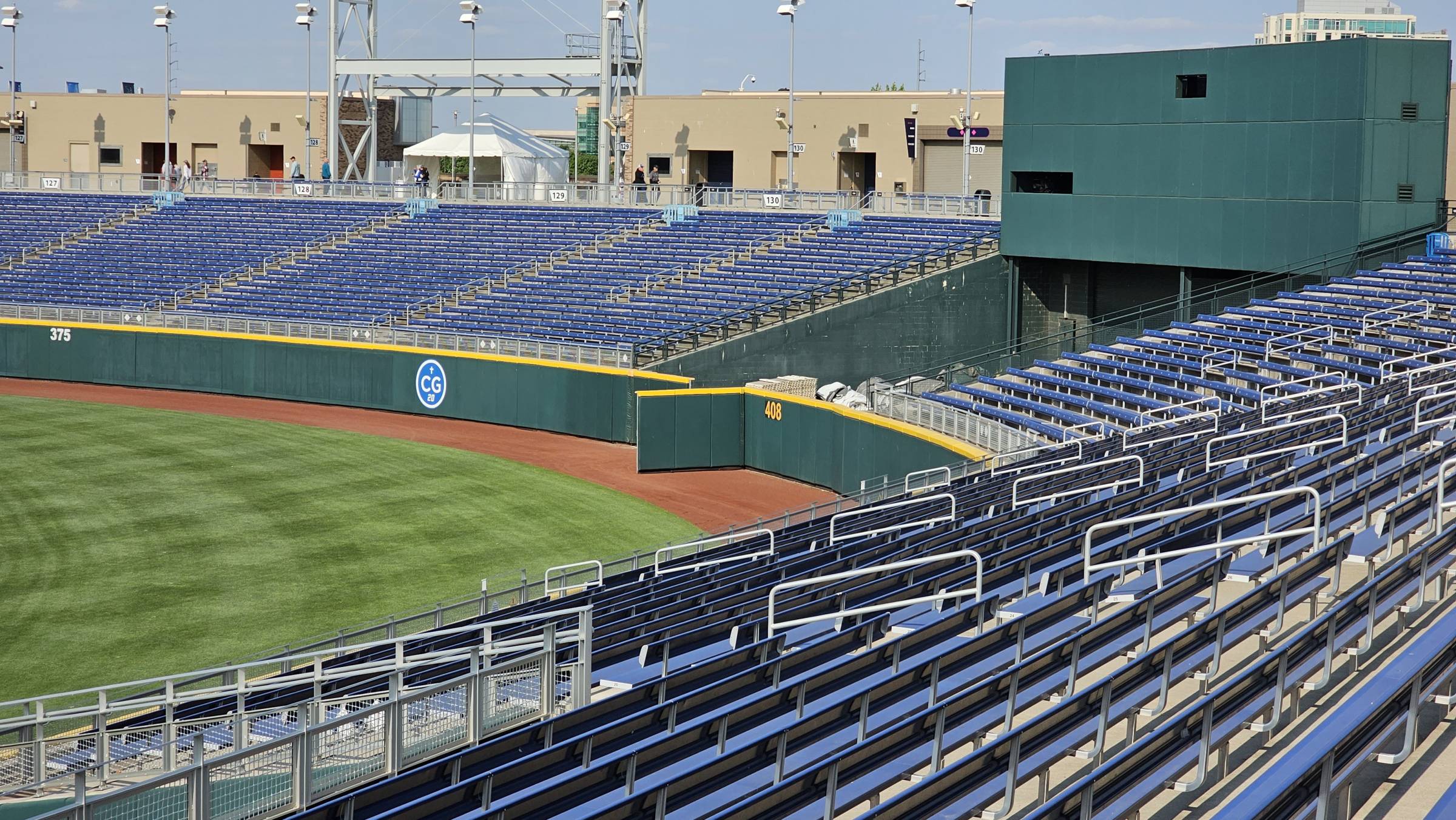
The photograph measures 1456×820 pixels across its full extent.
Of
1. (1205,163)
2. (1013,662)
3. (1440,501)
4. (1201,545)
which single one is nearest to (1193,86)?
(1205,163)

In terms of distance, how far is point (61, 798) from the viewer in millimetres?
8859

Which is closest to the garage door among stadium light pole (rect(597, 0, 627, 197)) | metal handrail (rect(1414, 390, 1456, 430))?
stadium light pole (rect(597, 0, 627, 197))

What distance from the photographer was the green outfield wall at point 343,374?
Result: 103ft

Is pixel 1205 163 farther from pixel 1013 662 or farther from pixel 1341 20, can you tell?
pixel 1341 20

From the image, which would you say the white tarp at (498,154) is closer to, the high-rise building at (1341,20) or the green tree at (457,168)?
the green tree at (457,168)

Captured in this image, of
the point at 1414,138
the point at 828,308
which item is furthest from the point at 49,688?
the point at 1414,138

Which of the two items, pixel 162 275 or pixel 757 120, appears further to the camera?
pixel 757 120

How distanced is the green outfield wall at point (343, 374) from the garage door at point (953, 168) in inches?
733

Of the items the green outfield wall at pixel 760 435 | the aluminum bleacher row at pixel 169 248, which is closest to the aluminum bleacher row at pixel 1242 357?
the green outfield wall at pixel 760 435

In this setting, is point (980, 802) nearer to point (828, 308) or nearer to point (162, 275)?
point (828, 308)

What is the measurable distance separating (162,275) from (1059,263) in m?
24.1

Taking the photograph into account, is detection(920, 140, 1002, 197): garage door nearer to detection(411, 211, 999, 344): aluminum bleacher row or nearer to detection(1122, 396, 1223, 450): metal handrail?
detection(411, 211, 999, 344): aluminum bleacher row

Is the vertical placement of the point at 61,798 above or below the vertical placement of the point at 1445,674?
below

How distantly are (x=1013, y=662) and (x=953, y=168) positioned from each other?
3897 centimetres
